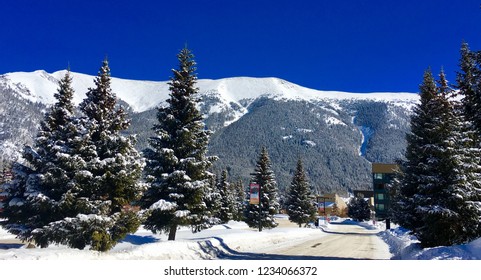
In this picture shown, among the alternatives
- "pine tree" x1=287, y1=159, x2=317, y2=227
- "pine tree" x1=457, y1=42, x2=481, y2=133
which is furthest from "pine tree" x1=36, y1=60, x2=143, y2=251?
"pine tree" x1=287, y1=159, x2=317, y2=227

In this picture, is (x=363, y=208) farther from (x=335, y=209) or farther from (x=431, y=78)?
(x=431, y=78)

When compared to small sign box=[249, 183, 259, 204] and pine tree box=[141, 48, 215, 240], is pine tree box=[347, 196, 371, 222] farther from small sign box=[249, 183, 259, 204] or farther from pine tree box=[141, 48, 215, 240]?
pine tree box=[141, 48, 215, 240]

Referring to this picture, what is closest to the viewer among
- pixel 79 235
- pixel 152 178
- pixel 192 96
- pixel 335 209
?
pixel 79 235

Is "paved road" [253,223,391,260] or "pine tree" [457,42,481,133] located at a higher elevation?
"pine tree" [457,42,481,133]

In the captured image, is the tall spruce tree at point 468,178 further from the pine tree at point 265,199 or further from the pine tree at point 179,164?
Answer: the pine tree at point 265,199

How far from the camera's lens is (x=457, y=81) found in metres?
12.7

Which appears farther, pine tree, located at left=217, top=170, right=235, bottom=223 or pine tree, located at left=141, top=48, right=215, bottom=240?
pine tree, located at left=217, top=170, right=235, bottom=223

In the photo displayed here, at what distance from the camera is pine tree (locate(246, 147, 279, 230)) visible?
45.9m

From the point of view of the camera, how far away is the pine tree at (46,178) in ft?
51.8

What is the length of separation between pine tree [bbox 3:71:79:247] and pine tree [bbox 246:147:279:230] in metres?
29.3

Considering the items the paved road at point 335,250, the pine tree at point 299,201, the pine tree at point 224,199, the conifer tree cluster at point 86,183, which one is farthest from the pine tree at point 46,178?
the pine tree at point 224,199

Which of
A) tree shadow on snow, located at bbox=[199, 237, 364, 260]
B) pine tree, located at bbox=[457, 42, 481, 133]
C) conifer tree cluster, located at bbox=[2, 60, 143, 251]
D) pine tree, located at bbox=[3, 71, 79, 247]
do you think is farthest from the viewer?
tree shadow on snow, located at bbox=[199, 237, 364, 260]

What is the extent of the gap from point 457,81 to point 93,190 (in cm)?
1513

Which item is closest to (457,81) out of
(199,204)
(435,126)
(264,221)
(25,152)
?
(435,126)
